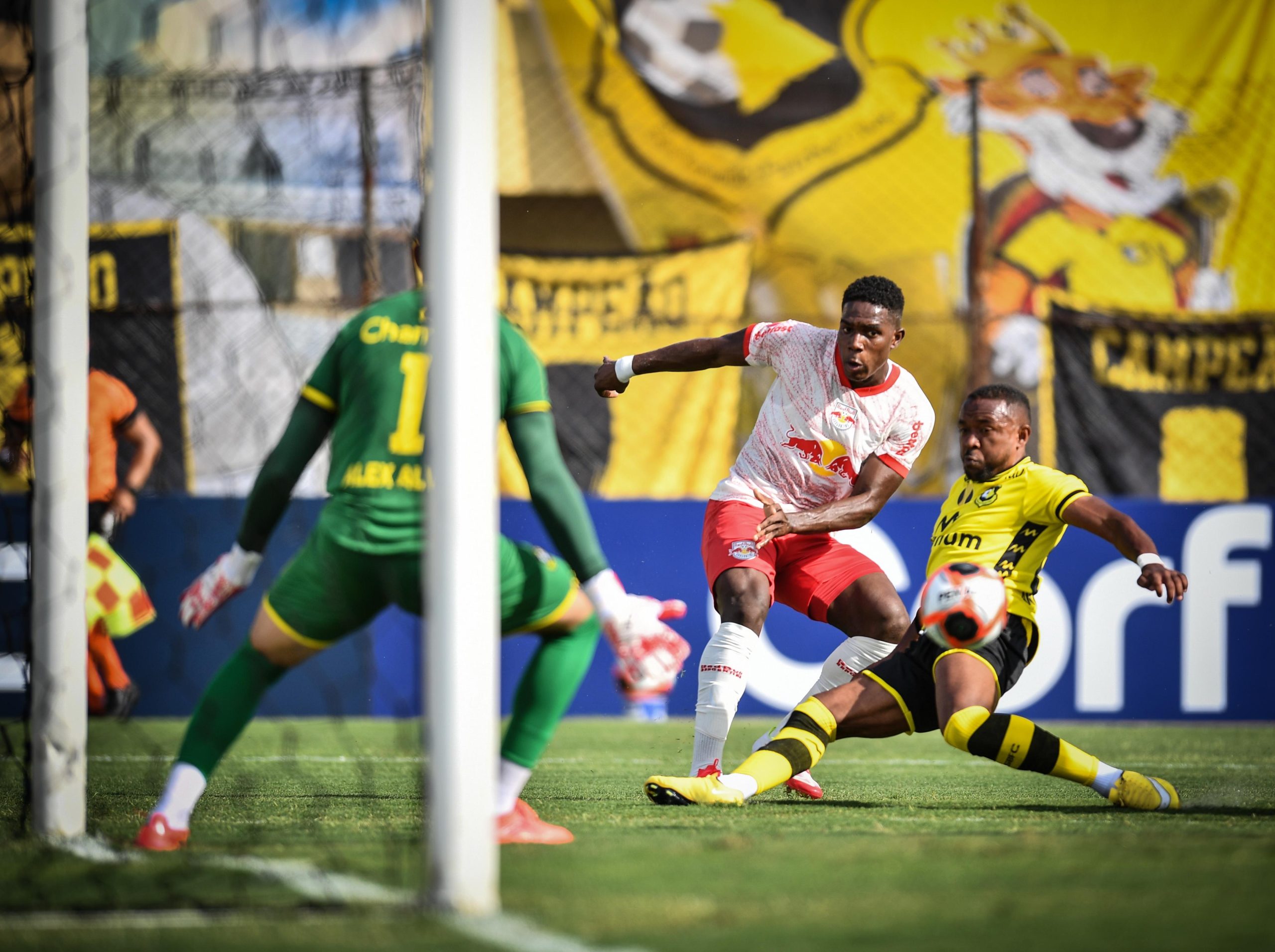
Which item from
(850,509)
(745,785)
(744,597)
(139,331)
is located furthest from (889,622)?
(139,331)

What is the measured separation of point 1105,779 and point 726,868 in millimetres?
1800

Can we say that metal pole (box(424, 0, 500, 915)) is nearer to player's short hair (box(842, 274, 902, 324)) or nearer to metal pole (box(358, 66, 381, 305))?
player's short hair (box(842, 274, 902, 324))

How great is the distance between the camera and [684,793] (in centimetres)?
464

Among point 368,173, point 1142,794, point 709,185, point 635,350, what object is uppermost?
point 709,185

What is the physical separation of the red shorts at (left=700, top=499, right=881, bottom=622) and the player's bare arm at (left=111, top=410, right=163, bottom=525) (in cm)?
434

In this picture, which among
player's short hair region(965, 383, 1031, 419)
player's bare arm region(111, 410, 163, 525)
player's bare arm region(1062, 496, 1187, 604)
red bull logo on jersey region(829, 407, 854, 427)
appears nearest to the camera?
player's bare arm region(1062, 496, 1187, 604)

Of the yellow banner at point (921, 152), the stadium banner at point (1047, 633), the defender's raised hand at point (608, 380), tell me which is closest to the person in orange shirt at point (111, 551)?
the stadium banner at point (1047, 633)

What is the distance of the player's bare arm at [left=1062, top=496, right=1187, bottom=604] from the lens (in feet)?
14.7

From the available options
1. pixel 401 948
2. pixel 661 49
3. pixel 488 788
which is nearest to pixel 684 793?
pixel 488 788

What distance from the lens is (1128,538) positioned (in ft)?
15.3

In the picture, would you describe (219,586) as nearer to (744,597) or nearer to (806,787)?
(744,597)

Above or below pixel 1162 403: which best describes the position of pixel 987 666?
below

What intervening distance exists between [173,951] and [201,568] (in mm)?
6279

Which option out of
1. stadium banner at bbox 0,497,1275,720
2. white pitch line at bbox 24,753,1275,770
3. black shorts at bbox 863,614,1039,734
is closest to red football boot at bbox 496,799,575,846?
black shorts at bbox 863,614,1039,734
